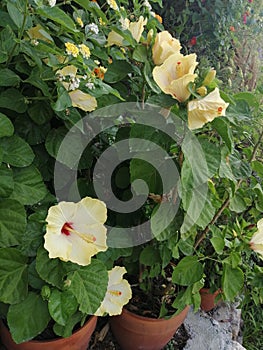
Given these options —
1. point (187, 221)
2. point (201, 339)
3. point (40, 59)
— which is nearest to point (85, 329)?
point (187, 221)

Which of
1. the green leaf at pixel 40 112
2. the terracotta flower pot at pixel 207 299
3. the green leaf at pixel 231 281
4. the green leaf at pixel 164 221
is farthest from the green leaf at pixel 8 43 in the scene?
the terracotta flower pot at pixel 207 299

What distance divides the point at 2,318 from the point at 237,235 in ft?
2.24

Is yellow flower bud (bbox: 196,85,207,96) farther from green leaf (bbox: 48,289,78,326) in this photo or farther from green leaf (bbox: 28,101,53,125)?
green leaf (bbox: 48,289,78,326)

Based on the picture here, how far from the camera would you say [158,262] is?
117 centimetres

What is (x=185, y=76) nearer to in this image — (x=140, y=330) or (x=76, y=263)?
(x=76, y=263)

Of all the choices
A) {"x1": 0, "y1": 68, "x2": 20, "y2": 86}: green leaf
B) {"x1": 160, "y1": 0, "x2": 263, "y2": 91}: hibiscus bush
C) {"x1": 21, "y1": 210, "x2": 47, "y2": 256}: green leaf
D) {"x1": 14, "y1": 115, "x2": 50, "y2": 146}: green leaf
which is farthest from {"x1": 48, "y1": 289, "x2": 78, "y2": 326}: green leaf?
{"x1": 160, "y1": 0, "x2": 263, "y2": 91}: hibiscus bush

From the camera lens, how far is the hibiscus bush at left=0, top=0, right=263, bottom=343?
0.85 m

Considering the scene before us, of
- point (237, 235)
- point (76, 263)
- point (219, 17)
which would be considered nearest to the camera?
point (76, 263)

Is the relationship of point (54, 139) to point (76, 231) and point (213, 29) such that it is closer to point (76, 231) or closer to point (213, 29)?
point (76, 231)

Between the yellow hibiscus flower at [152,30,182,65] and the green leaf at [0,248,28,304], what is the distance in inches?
20.3

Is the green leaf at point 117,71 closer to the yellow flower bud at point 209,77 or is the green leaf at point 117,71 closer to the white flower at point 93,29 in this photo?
the white flower at point 93,29

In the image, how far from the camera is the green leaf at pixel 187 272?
1129 mm

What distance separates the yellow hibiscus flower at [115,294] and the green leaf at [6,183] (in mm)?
377

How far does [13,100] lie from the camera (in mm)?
930
